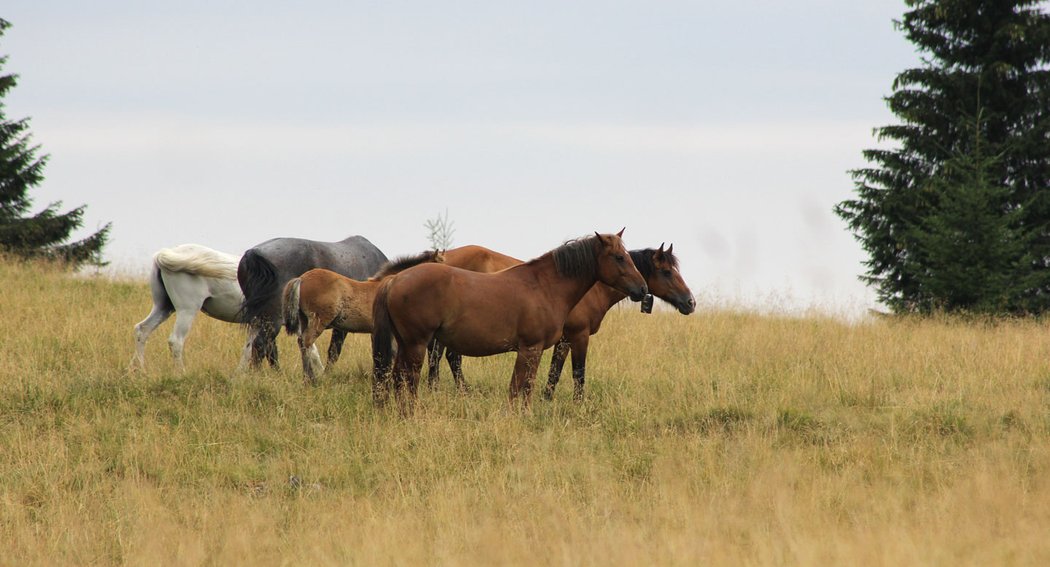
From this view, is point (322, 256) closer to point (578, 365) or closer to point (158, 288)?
point (158, 288)

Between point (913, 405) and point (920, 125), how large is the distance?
13.9 metres

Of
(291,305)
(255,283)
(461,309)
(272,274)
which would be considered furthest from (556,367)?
(255,283)

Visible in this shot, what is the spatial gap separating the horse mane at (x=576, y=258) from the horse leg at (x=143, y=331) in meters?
5.19

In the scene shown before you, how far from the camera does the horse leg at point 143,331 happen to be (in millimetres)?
11909

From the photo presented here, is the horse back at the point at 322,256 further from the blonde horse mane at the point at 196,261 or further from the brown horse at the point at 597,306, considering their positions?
the brown horse at the point at 597,306

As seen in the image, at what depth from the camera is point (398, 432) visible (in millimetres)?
9125

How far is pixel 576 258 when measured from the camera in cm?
994

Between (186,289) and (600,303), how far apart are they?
16.7 ft

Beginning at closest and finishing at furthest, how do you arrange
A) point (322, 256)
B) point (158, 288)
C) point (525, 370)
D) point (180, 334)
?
point (525, 370) < point (180, 334) < point (158, 288) < point (322, 256)

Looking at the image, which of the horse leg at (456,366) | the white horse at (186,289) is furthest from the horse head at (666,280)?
the white horse at (186,289)

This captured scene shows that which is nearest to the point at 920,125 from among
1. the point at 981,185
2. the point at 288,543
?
the point at 981,185

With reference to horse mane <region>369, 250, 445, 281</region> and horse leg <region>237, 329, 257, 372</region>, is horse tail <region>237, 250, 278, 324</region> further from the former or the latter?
horse mane <region>369, 250, 445, 281</region>

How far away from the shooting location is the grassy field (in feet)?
21.2

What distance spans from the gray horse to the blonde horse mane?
250 millimetres
